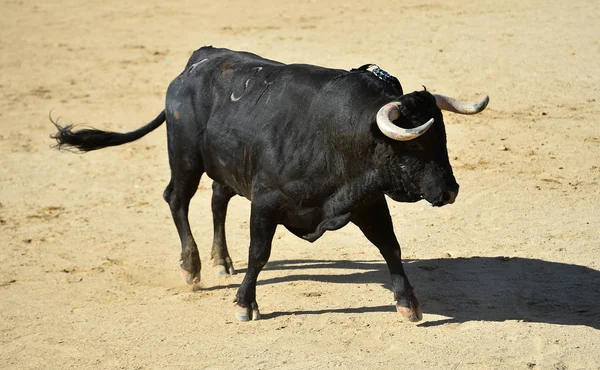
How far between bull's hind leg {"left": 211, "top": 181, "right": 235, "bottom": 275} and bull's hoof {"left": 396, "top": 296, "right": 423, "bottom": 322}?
199 cm

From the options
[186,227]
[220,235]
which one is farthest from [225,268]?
[186,227]

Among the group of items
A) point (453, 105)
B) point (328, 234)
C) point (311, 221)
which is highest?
point (453, 105)

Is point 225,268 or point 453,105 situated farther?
point 225,268

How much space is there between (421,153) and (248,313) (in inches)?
73.6

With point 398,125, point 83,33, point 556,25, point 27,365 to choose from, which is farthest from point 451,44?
point 27,365

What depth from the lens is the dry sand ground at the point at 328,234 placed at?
7078 millimetres

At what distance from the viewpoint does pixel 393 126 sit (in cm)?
643

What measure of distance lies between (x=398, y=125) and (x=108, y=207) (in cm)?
487

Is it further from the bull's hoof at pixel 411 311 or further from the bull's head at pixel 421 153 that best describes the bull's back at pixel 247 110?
the bull's hoof at pixel 411 311

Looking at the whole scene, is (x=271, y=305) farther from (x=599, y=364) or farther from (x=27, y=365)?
(x=599, y=364)

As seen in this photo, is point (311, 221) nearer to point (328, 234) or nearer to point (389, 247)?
point (389, 247)

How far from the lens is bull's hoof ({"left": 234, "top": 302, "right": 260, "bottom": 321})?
751 cm

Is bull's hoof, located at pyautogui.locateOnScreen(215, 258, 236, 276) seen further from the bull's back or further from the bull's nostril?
the bull's nostril

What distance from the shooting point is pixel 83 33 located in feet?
55.7
